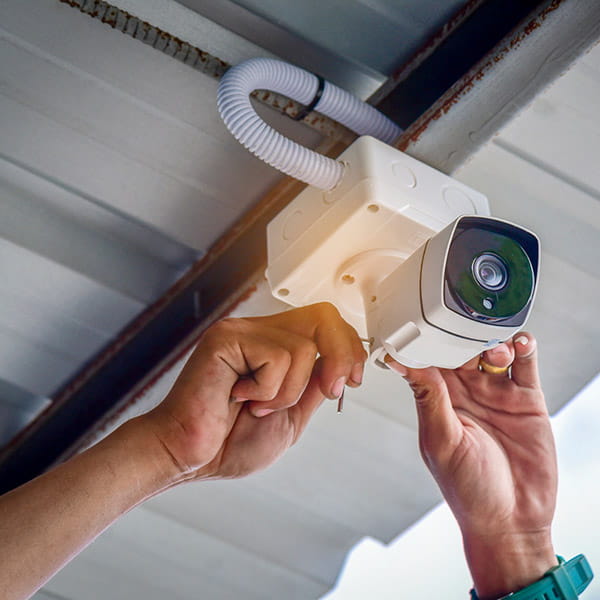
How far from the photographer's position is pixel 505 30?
1.12 meters

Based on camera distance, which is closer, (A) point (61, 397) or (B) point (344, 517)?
(A) point (61, 397)

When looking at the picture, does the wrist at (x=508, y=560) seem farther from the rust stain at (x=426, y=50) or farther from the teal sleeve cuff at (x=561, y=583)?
the rust stain at (x=426, y=50)

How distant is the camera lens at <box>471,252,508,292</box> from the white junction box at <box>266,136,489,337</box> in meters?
0.16

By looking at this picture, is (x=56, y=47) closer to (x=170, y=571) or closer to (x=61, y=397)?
(x=61, y=397)

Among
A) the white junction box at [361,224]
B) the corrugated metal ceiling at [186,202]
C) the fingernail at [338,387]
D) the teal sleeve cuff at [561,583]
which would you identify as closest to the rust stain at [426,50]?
the corrugated metal ceiling at [186,202]

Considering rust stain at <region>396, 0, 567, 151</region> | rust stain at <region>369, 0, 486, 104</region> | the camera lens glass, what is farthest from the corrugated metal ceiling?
the camera lens glass

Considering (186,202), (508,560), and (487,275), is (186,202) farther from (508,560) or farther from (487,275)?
(508,560)

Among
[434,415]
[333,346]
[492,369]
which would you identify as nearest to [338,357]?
[333,346]

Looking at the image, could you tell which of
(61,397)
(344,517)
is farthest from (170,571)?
(61,397)

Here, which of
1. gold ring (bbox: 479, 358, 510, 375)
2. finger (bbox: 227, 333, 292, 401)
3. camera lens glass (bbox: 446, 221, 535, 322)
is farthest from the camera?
gold ring (bbox: 479, 358, 510, 375)

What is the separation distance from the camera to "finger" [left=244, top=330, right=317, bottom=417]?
100cm

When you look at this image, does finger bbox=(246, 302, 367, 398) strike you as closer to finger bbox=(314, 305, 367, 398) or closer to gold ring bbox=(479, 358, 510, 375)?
finger bbox=(314, 305, 367, 398)

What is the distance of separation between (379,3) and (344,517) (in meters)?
1.10

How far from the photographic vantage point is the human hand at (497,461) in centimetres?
118
